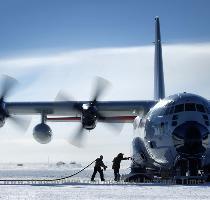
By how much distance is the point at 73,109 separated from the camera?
2922 cm

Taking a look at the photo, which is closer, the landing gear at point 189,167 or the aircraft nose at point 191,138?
the aircraft nose at point 191,138

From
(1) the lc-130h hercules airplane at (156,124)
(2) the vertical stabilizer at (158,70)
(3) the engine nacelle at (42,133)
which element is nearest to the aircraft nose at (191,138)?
(1) the lc-130h hercules airplane at (156,124)

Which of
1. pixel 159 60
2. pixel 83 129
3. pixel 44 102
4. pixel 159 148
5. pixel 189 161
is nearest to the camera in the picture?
pixel 189 161

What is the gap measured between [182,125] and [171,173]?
2943 mm

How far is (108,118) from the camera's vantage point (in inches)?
1154

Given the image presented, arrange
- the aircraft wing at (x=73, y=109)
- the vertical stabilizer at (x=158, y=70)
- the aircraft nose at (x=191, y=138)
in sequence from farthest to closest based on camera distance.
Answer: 1. the vertical stabilizer at (x=158, y=70)
2. the aircraft wing at (x=73, y=109)
3. the aircraft nose at (x=191, y=138)

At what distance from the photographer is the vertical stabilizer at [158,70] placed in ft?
109

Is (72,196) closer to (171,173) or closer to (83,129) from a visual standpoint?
(171,173)

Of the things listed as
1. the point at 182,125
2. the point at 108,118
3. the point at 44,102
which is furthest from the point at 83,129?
the point at 182,125

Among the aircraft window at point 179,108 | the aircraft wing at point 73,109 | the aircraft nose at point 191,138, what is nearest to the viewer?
the aircraft nose at point 191,138

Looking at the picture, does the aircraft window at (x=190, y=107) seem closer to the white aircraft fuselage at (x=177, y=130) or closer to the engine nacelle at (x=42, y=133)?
the white aircraft fuselage at (x=177, y=130)

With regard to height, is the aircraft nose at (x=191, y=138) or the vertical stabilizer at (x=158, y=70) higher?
the vertical stabilizer at (x=158, y=70)

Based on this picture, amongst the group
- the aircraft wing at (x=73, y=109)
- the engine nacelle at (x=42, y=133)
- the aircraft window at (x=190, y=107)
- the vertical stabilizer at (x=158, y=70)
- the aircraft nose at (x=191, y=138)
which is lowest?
the aircraft nose at (x=191, y=138)

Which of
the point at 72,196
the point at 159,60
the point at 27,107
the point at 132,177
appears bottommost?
the point at 72,196
